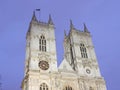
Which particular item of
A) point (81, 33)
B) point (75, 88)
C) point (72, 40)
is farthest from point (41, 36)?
point (75, 88)

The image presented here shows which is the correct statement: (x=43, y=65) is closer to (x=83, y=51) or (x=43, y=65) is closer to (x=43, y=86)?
(x=43, y=86)

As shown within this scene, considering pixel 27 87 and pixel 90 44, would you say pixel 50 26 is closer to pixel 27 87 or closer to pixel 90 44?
pixel 90 44

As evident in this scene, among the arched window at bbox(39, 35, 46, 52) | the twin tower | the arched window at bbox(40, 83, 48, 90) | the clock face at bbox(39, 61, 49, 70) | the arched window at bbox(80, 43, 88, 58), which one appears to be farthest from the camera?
the arched window at bbox(80, 43, 88, 58)

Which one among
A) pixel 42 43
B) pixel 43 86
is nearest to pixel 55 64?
pixel 43 86

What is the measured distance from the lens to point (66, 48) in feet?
171

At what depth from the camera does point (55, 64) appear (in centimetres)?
4206

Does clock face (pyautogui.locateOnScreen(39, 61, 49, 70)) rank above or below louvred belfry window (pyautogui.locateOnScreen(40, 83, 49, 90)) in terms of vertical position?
above

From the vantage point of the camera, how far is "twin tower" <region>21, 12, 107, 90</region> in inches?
1529

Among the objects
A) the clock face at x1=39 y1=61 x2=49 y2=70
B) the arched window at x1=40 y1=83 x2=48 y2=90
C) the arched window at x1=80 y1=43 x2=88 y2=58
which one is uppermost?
the arched window at x1=80 y1=43 x2=88 y2=58

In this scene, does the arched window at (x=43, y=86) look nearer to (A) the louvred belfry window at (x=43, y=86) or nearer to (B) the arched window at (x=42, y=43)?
(A) the louvred belfry window at (x=43, y=86)

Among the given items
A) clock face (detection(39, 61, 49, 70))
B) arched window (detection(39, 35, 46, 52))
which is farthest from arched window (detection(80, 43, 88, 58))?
clock face (detection(39, 61, 49, 70))

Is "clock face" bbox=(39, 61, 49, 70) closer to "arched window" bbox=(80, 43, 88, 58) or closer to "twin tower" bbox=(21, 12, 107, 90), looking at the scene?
"twin tower" bbox=(21, 12, 107, 90)

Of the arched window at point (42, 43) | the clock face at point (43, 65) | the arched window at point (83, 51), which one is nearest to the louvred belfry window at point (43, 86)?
the clock face at point (43, 65)

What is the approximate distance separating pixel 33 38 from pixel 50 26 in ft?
19.2
